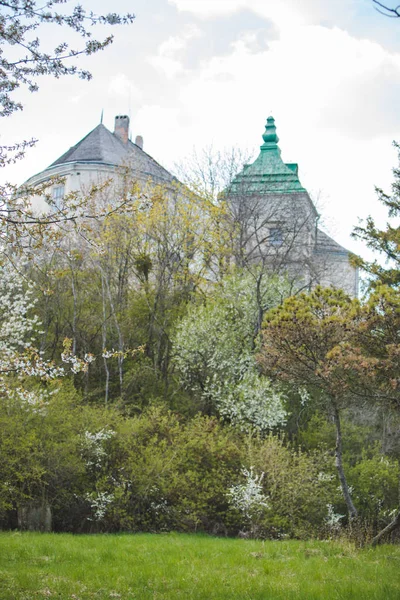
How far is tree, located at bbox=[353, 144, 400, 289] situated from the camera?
63.0 ft

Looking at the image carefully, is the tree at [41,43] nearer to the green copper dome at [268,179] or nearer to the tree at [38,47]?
the tree at [38,47]

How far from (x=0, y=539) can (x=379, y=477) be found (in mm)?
8821

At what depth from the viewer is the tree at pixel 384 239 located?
19.2 metres

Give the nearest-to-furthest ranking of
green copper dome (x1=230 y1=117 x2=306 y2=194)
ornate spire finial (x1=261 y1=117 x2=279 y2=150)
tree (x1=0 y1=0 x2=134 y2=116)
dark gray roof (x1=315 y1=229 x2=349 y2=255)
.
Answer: tree (x1=0 y1=0 x2=134 y2=116)
green copper dome (x1=230 y1=117 x2=306 y2=194)
dark gray roof (x1=315 y1=229 x2=349 y2=255)
ornate spire finial (x1=261 y1=117 x2=279 y2=150)

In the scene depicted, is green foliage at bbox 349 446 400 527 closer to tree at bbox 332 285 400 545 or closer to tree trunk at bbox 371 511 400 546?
tree trunk at bbox 371 511 400 546

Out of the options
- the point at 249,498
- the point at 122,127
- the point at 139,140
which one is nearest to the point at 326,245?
the point at 122,127

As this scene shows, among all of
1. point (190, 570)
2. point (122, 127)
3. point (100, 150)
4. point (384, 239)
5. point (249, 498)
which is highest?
point (122, 127)

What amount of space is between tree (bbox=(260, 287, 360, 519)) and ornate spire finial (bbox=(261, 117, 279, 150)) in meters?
27.9

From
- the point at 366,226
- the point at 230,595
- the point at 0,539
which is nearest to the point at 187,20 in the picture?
the point at 230,595

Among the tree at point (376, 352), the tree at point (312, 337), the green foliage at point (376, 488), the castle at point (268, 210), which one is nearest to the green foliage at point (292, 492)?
the green foliage at point (376, 488)

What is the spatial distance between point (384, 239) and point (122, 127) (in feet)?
83.4

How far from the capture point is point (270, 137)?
37750 mm

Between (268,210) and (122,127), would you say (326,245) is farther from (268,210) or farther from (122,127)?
(122,127)

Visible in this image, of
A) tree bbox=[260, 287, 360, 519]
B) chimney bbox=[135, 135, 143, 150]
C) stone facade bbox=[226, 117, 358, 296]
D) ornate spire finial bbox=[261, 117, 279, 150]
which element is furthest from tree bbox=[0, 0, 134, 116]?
chimney bbox=[135, 135, 143, 150]
